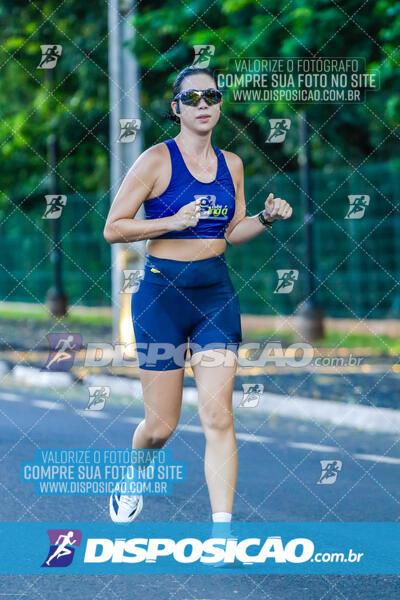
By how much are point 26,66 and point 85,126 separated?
9.53ft

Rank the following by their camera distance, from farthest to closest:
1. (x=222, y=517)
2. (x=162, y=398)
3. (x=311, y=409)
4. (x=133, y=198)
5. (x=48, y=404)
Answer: (x=48, y=404) → (x=311, y=409) → (x=162, y=398) → (x=133, y=198) → (x=222, y=517)

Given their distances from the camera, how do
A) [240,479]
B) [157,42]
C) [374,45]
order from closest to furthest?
[240,479], [374,45], [157,42]

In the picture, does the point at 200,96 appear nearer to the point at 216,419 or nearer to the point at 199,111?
the point at 199,111

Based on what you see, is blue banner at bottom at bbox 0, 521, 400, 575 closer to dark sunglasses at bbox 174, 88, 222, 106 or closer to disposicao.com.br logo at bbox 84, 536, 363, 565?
disposicao.com.br logo at bbox 84, 536, 363, 565

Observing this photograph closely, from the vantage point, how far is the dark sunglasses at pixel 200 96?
584 cm

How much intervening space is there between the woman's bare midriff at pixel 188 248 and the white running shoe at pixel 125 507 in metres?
1.25

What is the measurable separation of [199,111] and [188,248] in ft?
2.01

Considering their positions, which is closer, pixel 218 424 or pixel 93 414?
pixel 218 424

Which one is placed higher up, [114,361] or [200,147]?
[200,147]

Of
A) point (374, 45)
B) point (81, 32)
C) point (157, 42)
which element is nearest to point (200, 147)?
point (374, 45)

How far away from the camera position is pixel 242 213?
6.17 meters

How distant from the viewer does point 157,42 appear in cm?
1705

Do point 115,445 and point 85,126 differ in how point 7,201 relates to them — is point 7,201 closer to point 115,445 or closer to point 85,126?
point 85,126

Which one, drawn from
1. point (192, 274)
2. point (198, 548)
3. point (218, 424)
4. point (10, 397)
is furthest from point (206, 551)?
point (10, 397)
